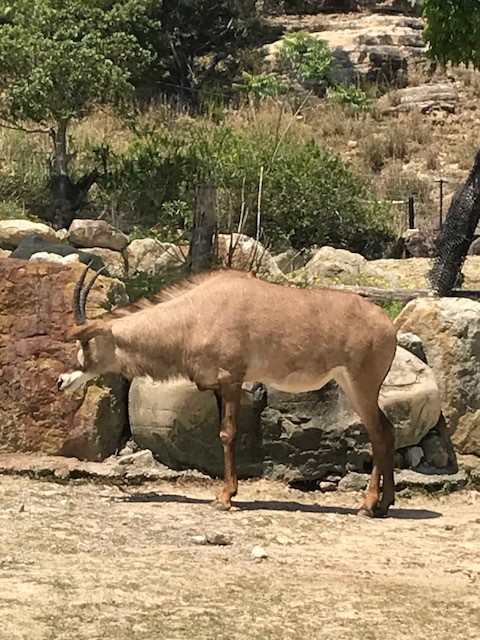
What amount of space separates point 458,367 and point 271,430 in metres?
1.92

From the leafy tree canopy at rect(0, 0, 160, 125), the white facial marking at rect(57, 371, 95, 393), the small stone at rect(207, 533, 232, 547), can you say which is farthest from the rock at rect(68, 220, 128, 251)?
the small stone at rect(207, 533, 232, 547)

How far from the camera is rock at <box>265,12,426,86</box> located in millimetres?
40406

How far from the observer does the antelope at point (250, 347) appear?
919 cm

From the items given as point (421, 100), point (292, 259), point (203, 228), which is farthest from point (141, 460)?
point (421, 100)

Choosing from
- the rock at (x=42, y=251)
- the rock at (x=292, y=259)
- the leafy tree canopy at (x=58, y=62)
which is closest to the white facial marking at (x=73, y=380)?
the rock at (x=42, y=251)

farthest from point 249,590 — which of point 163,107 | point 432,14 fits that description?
point 163,107

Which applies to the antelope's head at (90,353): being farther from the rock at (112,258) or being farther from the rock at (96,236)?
the rock at (96,236)

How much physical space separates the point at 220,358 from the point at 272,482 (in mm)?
1476

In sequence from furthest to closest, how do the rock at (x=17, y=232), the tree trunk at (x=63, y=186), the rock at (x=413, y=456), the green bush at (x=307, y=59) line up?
1. the green bush at (x=307, y=59)
2. the tree trunk at (x=63, y=186)
3. the rock at (x=17, y=232)
4. the rock at (x=413, y=456)

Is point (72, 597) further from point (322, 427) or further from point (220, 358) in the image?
point (322, 427)

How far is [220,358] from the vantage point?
914 centimetres

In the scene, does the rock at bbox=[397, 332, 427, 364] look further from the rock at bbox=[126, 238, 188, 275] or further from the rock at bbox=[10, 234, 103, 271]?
the rock at bbox=[126, 238, 188, 275]

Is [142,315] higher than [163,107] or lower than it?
higher

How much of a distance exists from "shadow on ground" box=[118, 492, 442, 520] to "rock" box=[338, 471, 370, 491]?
0.56m
